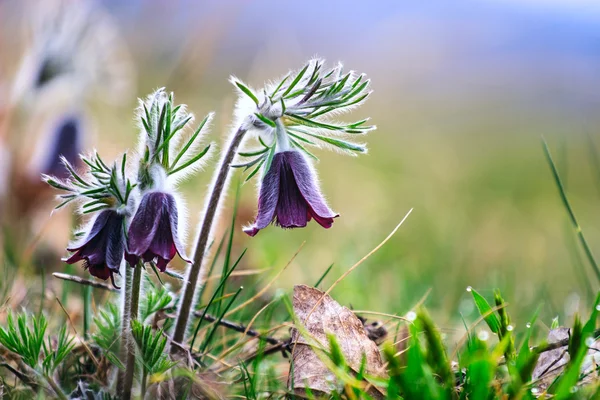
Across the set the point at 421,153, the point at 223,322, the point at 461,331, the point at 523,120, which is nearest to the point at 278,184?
the point at 223,322

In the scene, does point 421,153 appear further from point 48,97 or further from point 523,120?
point 48,97

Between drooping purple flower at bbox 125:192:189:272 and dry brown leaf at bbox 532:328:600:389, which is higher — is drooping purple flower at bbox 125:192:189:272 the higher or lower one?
the higher one

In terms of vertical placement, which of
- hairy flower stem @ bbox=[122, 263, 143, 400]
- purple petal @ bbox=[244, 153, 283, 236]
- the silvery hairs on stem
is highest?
the silvery hairs on stem

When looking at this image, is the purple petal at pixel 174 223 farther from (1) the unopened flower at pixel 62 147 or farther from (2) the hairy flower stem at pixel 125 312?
(1) the unopened flower at pixel 62 147

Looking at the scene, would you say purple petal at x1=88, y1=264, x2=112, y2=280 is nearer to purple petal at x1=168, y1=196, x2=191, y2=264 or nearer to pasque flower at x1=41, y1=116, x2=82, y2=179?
purple petal at x1=168, y1=196, x2=191, y2=264

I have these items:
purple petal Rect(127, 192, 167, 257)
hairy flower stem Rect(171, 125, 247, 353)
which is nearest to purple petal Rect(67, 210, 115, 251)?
purple petal Rect(127, 192, 167, 257)

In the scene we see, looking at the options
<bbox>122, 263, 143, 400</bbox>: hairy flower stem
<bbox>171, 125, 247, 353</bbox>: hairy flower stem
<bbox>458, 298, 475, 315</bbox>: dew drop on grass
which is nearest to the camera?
<bbox>122, 263, 143, 400</bbox>: hairy flower stem

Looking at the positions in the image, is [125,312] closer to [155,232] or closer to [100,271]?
[100,271]

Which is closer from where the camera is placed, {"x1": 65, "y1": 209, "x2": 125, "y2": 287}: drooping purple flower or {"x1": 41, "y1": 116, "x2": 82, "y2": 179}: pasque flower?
{"x1": 65, "y1": 209, "x2": 125, "y2": 287}: drooping purple flower

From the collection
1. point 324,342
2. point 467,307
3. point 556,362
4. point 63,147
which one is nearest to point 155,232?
point 324,342
